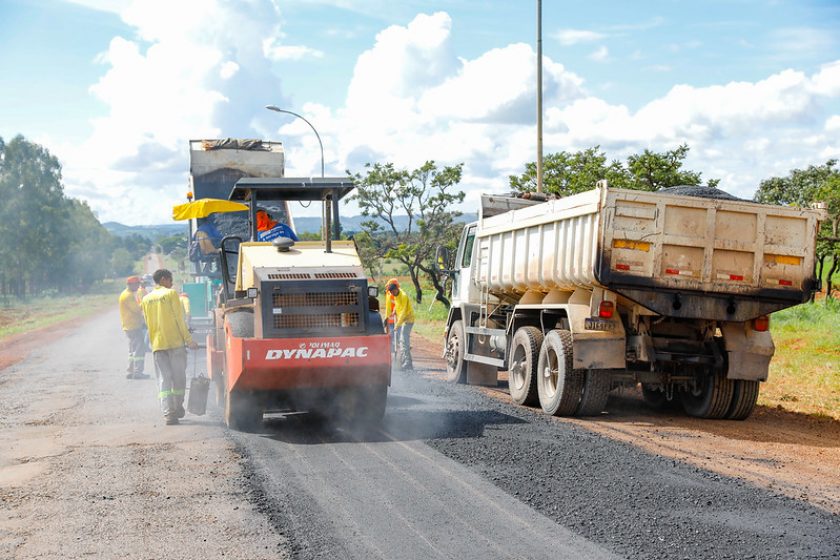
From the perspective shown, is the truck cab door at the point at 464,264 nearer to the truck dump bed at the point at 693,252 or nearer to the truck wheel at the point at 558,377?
the truck wheel at the point at 558,377

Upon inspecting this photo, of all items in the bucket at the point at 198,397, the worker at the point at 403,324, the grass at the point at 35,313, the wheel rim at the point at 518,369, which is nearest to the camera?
the bucket at the point at 198,397

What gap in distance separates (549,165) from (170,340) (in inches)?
717

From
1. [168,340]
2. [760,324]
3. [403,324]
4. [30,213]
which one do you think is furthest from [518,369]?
[30,213]

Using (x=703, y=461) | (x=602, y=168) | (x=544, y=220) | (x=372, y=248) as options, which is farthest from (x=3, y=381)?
(x=372, y=248)

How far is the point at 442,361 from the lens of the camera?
18516 millimetres

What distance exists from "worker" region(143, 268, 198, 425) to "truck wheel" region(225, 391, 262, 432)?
35.7 inches

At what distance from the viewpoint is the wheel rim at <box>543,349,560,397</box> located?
10883 mm

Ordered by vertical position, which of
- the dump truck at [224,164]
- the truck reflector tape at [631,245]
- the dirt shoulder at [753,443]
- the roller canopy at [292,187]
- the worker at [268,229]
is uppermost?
the dump truck at [224,164]

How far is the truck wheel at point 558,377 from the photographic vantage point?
10.4m

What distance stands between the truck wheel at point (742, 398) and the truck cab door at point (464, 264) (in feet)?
15.6

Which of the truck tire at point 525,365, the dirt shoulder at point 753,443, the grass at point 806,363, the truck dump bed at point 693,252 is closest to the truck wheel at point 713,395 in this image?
the dirt shoulder at point 753,443

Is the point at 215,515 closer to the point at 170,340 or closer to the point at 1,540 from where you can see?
the point at 1,540

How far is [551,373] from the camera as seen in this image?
10922 mm

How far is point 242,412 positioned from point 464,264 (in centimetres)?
603
